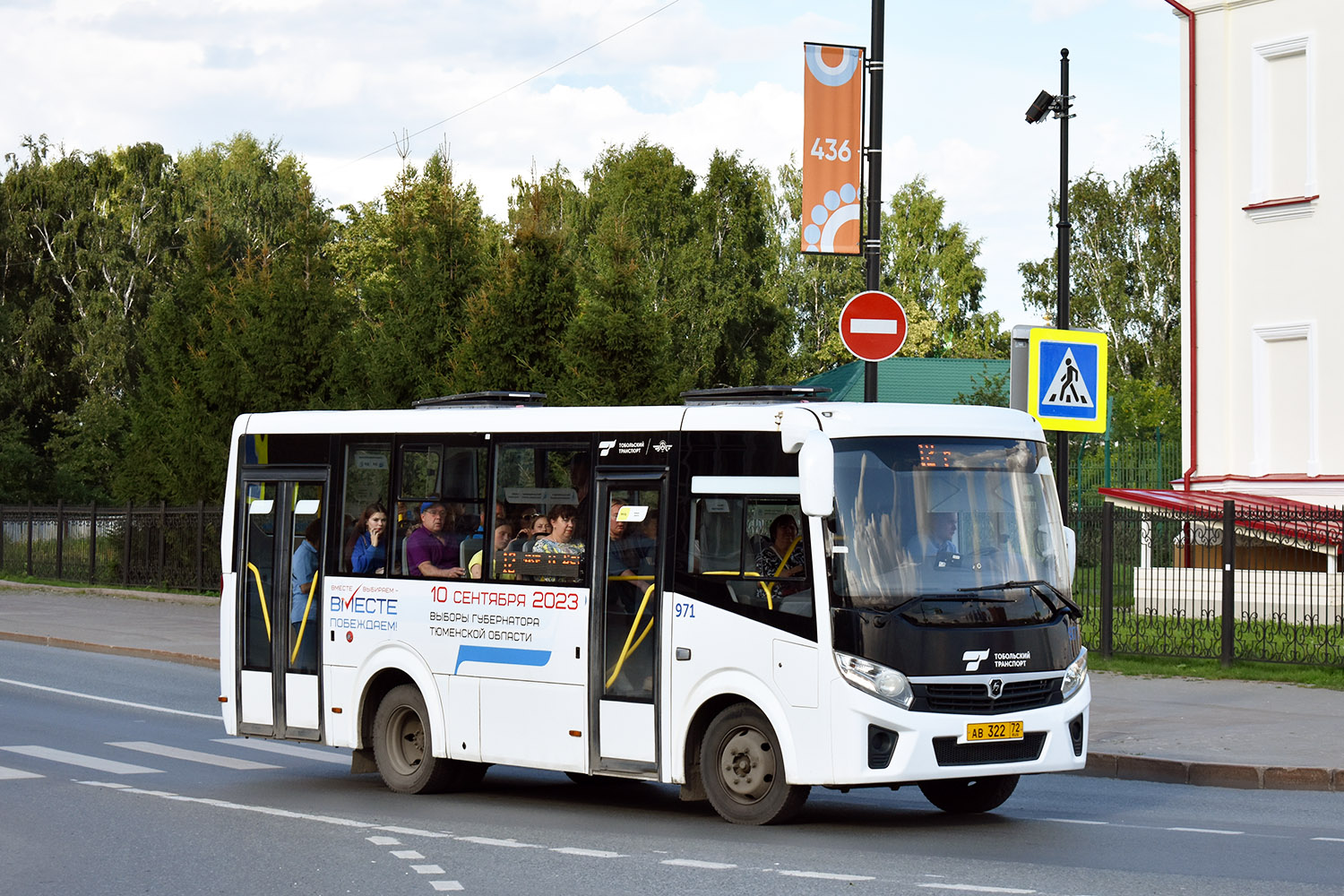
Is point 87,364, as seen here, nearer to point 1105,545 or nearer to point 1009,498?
point 1105,545

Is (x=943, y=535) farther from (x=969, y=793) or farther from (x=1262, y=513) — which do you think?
(x=1262, y=513)

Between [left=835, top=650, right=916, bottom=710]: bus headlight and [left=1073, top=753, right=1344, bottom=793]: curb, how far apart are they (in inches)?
163

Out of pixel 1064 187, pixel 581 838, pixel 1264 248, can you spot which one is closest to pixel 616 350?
pixel 1064 187

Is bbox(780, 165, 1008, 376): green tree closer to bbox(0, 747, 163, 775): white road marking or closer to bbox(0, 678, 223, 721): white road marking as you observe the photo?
bbox(0, 678, 223, 721): white road marking

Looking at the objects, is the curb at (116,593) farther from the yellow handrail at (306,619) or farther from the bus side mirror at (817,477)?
the bus side mirror at (817,477)

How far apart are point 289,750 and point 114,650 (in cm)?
1143

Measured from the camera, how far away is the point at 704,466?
1102cm

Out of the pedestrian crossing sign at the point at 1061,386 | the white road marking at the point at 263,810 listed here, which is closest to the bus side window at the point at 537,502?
the white road marking at the point at 263,810

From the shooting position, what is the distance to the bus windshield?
10.2 metres

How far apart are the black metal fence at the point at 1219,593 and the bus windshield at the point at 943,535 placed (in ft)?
31.3

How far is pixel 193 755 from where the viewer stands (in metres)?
14.7

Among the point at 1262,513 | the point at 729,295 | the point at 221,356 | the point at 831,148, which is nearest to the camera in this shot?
the point at 831,148

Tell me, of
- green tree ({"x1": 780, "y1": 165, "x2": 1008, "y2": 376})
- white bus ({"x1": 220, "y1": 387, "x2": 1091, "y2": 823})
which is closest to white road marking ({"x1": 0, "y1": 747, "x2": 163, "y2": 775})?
white bus ({"x1": 220, "y1": 387, "x2": 1091, "y2": 823})

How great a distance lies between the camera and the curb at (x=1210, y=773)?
41.8ft
